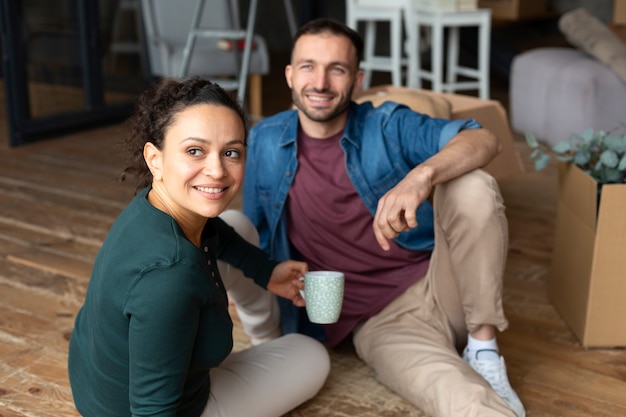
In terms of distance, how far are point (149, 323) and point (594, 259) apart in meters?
1.26

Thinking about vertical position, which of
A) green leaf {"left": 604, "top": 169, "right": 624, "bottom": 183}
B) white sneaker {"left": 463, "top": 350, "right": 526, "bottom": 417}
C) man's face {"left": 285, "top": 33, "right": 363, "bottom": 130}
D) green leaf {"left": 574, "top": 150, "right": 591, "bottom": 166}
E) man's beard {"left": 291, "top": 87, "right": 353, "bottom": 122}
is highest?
man's face {"left": 285, "top": 33, "right": 363, "bottom": 130}

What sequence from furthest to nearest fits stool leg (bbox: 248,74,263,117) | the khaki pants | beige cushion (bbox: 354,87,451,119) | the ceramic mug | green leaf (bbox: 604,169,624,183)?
stool leg (bbox: 248,74,263,117)
beige cushion (bbox: 354,87,451,119)
green leaf (bbox: 604,169,624,183)
the khaki pants
the ceramic mug

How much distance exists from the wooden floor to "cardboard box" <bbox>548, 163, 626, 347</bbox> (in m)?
0.07

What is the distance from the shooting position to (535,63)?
4.65m

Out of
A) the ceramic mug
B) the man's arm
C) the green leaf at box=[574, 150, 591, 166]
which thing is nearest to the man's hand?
the man's arm

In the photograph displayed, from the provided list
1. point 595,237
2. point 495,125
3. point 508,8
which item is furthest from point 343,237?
point 508,8

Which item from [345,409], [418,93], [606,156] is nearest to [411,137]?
[606,156]

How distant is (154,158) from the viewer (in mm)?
1439

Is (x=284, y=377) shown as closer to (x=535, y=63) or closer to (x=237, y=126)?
(x=237, y=126)

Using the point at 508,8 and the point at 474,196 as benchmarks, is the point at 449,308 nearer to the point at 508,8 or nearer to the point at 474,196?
the point at 474,196

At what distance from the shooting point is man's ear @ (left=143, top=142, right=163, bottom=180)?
1.43m

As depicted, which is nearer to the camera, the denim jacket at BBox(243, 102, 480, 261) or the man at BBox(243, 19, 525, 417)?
the man at BBox(243, 19, 525, 417)

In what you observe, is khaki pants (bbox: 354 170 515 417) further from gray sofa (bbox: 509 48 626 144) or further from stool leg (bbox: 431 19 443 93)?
stool leg (bbox: 431 19 443 93)

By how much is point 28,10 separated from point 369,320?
3.45m
